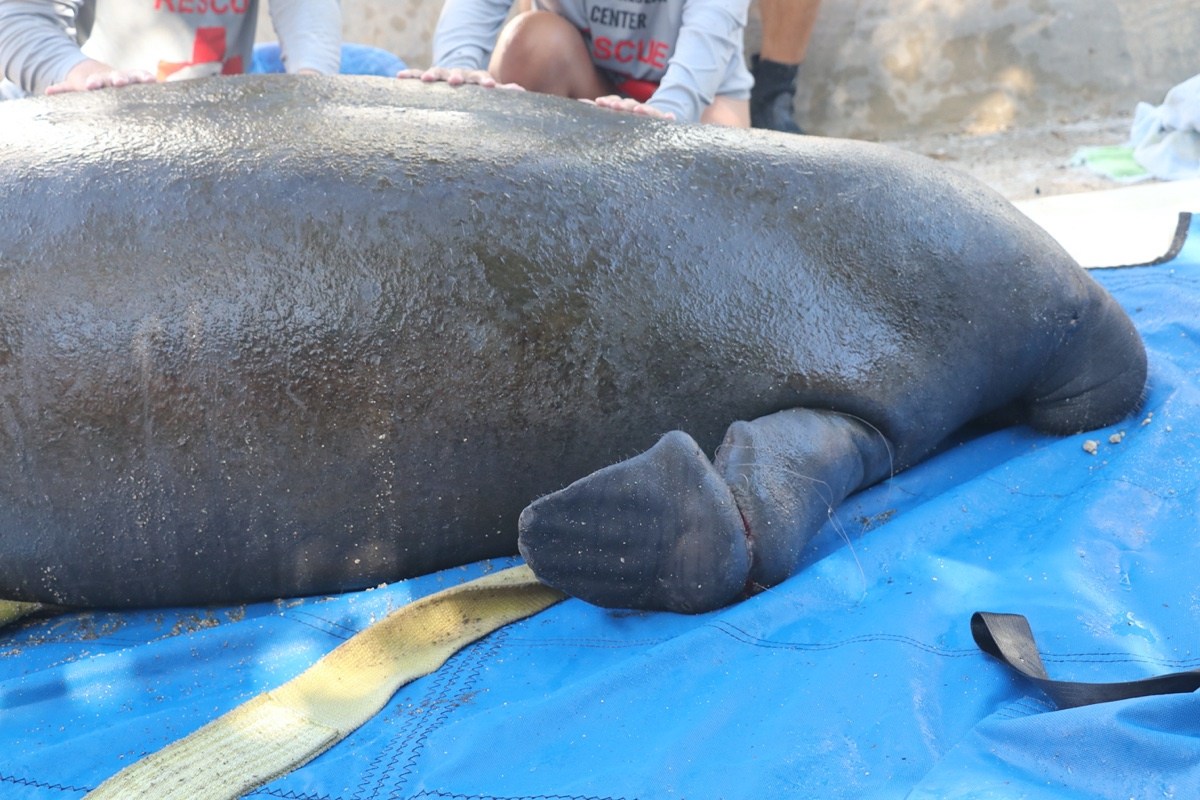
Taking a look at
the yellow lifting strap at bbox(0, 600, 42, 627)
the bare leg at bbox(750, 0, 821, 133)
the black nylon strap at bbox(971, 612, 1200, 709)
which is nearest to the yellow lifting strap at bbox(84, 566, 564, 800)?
the yellow lifting strap at bbox(0, 600, 42, 627)

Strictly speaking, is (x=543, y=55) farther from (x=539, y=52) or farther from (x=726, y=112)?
(x=726, y=112)

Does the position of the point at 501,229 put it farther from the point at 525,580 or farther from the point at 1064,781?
the point at 1064,781

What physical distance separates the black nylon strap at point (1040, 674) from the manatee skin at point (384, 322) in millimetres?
608

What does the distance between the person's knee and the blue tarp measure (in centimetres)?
266

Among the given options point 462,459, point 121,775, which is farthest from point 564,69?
point 121,775

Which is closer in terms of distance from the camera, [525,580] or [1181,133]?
[525,580]

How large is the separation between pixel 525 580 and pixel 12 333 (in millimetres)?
1137

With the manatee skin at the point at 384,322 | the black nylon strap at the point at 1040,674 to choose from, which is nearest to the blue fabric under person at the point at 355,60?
the manatee skin at the point at 384,322

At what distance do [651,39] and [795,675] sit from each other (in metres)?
3.47

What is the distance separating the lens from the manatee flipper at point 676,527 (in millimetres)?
2115

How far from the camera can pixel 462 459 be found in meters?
2.40

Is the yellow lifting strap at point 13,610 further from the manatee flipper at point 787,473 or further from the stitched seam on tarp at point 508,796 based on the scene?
the manatee flipper at point 787,473

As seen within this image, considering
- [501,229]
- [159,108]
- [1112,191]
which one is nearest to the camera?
[501,229]

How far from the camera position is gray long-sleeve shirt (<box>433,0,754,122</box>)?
175 inches
